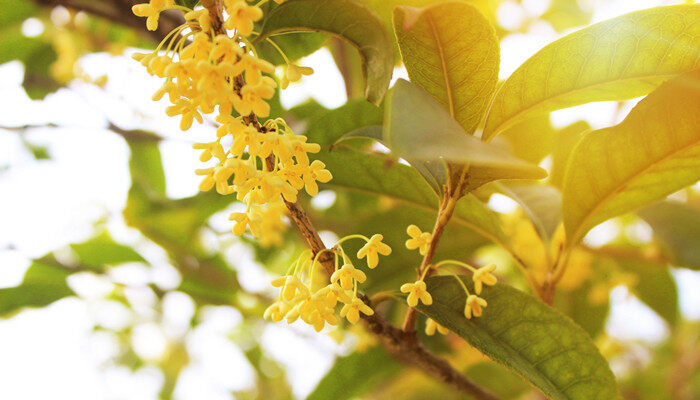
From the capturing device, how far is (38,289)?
1.76 m

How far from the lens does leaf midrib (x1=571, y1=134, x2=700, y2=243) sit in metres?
0.85

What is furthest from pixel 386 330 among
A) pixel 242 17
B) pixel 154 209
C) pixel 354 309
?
pixel 154 209

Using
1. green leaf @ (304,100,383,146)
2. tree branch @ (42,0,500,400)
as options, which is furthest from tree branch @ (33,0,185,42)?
tree branch @ (42,0,500,400)

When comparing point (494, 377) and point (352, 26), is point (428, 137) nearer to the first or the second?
point (352, 26)

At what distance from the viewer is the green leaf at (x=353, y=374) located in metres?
1.53

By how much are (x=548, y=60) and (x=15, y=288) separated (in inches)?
66.5

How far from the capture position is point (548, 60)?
81cm

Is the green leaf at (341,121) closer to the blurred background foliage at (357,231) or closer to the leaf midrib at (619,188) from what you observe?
the blurred background foliage at (357,231)

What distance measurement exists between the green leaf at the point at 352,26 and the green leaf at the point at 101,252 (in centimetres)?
142

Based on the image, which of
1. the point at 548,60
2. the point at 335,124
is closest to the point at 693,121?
the point at 548,60

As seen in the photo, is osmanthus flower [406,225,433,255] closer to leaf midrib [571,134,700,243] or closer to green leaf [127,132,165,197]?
leaf midrib [571,134,700,243]

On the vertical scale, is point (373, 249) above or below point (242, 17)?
below

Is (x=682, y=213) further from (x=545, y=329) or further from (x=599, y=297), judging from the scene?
(x=545, y=329)

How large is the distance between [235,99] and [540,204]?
29.7 inches
